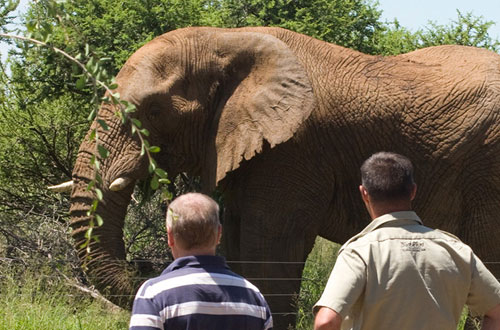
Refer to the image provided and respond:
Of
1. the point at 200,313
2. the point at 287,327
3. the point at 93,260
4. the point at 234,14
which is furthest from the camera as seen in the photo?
the point at 234,14

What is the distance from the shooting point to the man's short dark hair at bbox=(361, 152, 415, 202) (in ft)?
10.6

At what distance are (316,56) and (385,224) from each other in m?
3.81

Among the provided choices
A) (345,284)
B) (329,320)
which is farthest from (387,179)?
(329,320)

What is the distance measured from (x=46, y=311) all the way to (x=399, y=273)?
394 cm

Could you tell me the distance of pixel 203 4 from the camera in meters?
11.4

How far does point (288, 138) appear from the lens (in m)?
6.41

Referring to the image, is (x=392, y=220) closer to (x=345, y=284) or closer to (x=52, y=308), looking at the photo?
(x=345, y=284)

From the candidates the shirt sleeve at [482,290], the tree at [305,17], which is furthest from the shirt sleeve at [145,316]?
the tree at [305,17]

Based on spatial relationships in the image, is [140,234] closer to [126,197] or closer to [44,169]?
[44,169]

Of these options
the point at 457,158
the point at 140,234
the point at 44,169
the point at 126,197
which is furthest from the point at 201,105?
the point at 44,169

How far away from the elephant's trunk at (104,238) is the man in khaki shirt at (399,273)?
3.25 metres

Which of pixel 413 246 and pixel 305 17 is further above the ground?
pixel 305 17

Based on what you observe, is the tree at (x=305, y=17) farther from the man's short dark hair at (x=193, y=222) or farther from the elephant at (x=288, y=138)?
the man's short dark hair at (x=193, y=222)

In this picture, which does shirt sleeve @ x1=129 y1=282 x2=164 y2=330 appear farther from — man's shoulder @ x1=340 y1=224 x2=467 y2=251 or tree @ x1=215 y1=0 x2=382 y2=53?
tree @ x1=215 y1=0 x2=382 y2=53
